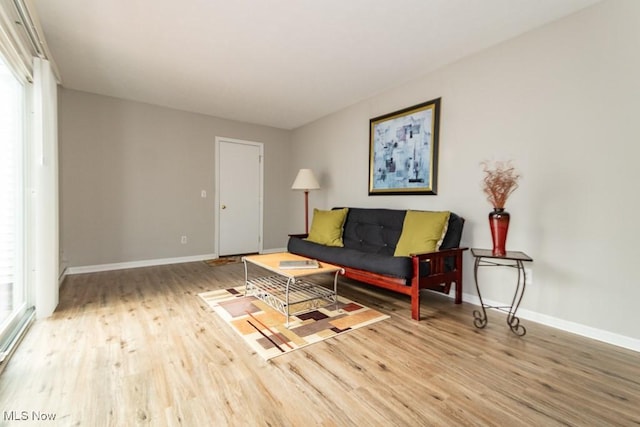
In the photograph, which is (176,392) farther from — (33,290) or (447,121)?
(447,121)

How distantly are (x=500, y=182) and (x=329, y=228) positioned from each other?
1939 mm

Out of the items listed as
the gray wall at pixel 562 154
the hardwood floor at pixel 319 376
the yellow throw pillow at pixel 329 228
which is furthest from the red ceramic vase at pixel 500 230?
the yellow throw pillow at pixel 329 228

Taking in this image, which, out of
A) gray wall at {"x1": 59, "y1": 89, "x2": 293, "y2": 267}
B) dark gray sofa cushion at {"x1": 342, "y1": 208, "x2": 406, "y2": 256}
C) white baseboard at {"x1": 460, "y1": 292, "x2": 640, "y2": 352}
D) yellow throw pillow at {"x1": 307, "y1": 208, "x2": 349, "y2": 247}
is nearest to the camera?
white baseboard at {"x1": 460, "y1": 292, "x2": 640, "y2": 352}

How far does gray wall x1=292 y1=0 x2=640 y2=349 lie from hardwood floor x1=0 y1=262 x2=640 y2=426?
358 millimetres

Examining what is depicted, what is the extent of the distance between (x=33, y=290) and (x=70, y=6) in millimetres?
2203

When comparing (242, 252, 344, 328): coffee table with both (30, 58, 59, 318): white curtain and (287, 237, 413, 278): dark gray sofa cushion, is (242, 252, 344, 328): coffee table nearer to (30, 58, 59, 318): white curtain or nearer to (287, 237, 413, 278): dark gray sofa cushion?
(287, 237, 413, 278): dark gray sofa cushion

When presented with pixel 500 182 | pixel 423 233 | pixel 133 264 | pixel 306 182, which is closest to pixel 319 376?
pixel 423 233

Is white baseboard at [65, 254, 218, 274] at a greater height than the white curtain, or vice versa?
the white curtain

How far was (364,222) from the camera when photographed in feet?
11.8

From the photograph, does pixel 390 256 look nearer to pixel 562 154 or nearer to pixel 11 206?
pixel 562 154

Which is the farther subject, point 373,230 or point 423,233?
point 373,230

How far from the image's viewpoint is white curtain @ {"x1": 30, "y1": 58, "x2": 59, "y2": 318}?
2.27 metres

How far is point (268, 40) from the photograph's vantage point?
99.8 inches

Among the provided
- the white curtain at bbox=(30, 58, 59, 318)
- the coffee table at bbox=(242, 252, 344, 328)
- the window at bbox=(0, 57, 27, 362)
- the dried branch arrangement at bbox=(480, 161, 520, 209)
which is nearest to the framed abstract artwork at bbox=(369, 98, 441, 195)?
the dried branch arrangement at bbox=(480, 161, 520, 209)
